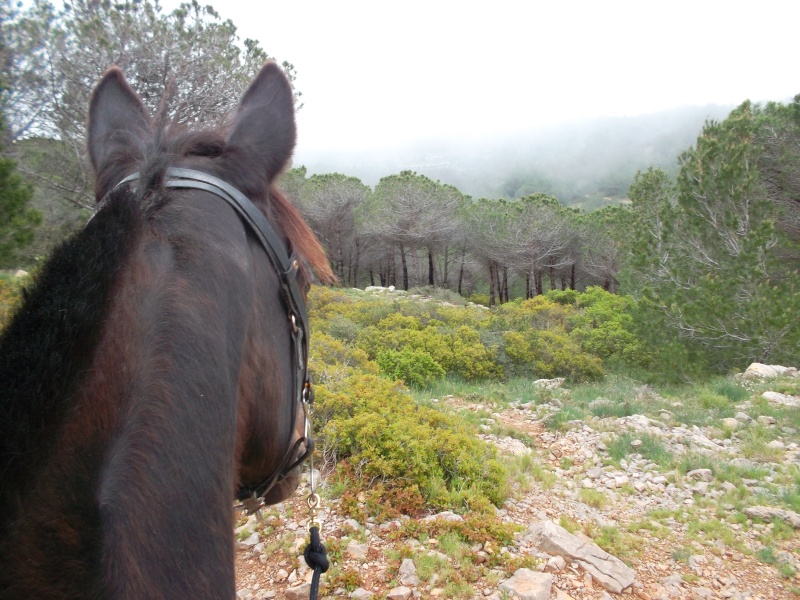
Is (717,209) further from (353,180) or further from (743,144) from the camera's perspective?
(353,180)

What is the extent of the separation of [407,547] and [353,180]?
2321 centimetres

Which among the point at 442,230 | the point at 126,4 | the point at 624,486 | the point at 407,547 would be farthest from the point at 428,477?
the point at 442,230

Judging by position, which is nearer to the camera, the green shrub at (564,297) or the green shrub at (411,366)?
the green shrub at (411,366)

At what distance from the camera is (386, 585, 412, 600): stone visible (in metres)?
2.30

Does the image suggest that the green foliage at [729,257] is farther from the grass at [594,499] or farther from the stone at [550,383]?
the grass at [594,499]

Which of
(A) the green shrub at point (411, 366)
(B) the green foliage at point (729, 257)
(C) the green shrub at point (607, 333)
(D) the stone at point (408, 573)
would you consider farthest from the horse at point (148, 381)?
(C) the green shrub at point (607, 333)

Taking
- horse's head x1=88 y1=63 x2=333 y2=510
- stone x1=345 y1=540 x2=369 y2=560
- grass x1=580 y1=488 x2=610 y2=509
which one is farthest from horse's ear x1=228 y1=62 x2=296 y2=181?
grass x1=580 y1=488 x2=610 y2=509

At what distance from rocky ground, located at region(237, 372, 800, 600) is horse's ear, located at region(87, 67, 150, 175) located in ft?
7.45

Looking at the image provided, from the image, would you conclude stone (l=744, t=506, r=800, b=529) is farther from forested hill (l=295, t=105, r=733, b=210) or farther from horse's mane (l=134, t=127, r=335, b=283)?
forested hill (l=295, t=105, r=733, b=210)

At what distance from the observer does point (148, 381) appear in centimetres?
61

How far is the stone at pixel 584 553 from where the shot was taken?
2.58m

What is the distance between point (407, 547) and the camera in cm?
→ 260

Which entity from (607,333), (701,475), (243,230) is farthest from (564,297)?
(243,230)

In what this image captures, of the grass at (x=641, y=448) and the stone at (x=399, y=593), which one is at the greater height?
the stone at (x=399, y=593)
